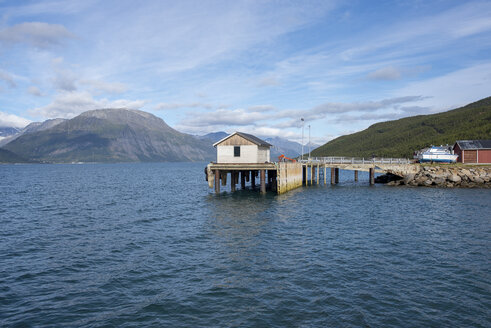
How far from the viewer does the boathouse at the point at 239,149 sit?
49031mm

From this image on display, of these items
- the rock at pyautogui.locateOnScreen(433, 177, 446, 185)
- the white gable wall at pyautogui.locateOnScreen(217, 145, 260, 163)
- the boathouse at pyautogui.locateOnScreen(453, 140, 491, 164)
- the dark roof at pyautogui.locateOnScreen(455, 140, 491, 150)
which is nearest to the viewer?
the white gable wall at pyautogui.locateOnScreen(217, 145, 260, 163)

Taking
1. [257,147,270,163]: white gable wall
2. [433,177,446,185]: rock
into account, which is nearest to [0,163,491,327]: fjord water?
[257,147,270,163]: white gable wall

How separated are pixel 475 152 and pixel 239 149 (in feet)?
175

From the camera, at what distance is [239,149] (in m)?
49.6

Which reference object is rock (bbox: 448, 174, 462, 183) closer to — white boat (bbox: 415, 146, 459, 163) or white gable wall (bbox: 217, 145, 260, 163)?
white boat (bbox: 415, 146, 459, 163)

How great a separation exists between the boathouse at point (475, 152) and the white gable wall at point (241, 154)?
4952 centimetres

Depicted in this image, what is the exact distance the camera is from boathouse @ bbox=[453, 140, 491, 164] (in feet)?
225

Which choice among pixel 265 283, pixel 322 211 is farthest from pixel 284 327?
pixel 322 211

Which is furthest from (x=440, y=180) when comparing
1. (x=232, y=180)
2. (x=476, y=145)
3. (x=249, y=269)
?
(x=249, y=269)

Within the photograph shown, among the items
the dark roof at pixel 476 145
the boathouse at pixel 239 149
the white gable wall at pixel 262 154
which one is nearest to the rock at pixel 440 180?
the dark roof at pixel 476 145

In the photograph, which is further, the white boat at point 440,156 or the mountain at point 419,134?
the mountain at point 419,134

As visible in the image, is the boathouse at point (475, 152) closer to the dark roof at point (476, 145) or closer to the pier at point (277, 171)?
the dark roof at point (476, 145)

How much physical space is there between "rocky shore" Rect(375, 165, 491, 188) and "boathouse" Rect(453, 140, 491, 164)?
9.39 meters

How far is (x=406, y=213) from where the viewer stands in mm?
34562
